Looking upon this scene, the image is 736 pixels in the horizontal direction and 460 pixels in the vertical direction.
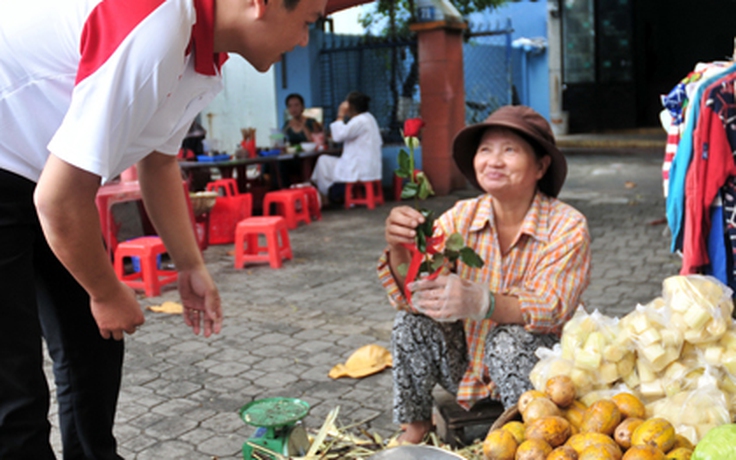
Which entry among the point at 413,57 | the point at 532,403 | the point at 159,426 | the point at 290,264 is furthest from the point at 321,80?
the point at 532,403

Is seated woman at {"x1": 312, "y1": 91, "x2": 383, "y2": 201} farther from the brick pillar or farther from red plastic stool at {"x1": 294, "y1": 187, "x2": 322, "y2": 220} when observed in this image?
the brick pillar

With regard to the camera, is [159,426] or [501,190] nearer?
[501,190]

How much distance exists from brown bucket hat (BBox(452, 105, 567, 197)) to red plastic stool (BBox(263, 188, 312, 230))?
18.4 ft

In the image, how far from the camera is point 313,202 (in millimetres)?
9203

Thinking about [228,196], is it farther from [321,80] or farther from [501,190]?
[501,190]

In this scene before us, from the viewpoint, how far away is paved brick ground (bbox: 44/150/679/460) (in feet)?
11.1

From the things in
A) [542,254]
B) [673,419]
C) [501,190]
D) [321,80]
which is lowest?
[673,419]

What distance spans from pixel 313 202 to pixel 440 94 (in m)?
2.67

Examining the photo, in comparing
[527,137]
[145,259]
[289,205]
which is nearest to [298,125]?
[289,205]

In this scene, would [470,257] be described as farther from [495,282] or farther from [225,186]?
[225,186]

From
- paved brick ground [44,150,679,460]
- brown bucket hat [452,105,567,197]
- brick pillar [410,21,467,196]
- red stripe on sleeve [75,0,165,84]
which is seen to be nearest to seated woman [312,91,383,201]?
brick pillar [410,21,467,196]

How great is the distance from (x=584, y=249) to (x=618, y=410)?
0.78 m

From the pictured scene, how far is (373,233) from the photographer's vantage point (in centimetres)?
818

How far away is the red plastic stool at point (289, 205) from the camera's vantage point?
848 centimetres
